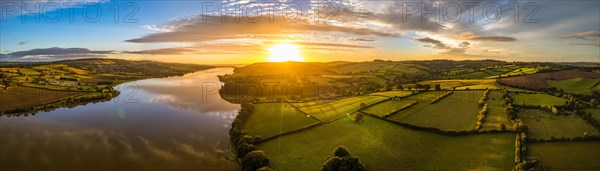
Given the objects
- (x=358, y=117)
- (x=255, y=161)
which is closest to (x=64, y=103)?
(x=255, y=161)

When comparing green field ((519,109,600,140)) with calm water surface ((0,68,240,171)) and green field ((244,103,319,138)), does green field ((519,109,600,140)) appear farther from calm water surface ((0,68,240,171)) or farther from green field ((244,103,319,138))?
calm water surface ((0,68,240,171))

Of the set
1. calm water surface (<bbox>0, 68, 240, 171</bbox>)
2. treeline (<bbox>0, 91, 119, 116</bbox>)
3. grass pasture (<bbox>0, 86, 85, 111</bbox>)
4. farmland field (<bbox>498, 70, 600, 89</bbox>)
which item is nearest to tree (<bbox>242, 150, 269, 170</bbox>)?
calm water surface (<bbox>0, 68, 240, 171</bbox>)

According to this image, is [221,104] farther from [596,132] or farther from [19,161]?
[596,132]

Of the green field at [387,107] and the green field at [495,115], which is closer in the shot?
the green field at [495,115]

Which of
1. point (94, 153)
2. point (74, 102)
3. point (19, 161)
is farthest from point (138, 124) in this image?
point (74, 102)

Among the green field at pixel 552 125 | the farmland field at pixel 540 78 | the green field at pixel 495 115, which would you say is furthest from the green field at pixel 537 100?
the farmland field at pixel 540 78

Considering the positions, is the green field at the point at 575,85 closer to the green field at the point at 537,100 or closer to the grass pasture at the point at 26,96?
the green field at the point at 537,100
